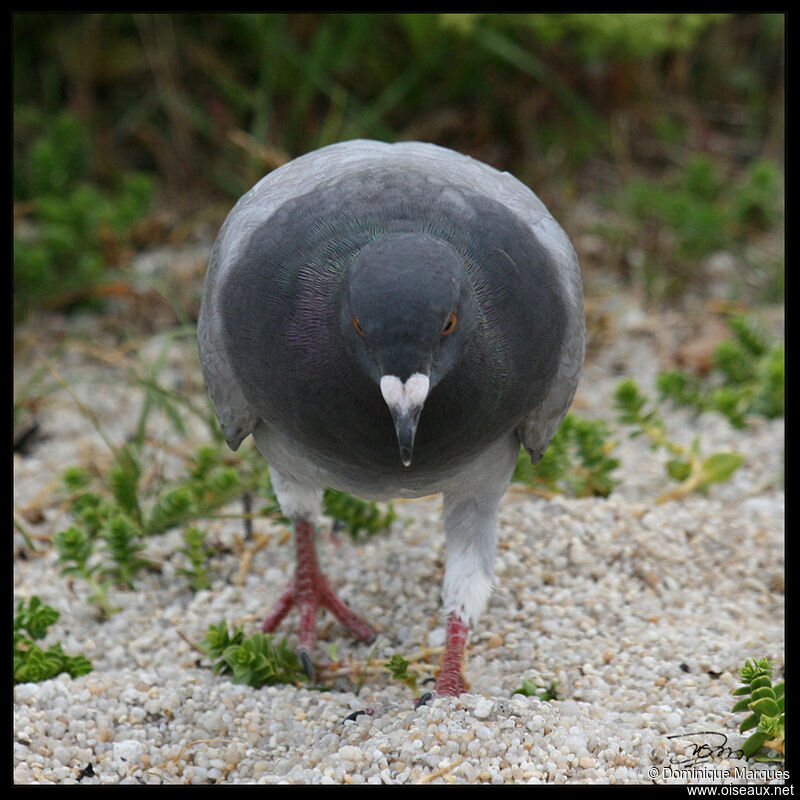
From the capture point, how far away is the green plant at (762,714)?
11.9ft

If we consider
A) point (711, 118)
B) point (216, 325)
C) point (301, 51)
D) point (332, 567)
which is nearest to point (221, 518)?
point (332, 567)

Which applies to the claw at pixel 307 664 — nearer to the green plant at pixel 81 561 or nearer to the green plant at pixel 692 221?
the green plant at pixel 81 561

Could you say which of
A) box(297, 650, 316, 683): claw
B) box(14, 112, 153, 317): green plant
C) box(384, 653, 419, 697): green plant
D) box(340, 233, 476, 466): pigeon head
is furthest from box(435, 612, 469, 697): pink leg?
box(14, 112, 153, 317): green plant

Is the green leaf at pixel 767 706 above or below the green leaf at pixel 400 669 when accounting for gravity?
below

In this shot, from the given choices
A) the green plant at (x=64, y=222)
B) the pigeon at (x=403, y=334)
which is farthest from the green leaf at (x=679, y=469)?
the green plant at (x=64, y=222)

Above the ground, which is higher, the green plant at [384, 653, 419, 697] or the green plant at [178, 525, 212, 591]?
the green plant at [178, 525, 212, 591]

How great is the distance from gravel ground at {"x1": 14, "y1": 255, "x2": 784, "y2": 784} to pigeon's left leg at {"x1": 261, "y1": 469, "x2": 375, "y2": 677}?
0.10m

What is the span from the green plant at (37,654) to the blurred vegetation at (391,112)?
3.04 meters

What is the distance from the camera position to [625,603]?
4871 millimetres

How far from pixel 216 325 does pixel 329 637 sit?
1.56 meters

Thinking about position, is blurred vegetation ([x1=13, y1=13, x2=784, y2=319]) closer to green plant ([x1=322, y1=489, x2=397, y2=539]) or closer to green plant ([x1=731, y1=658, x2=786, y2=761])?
green plant ([x1=322, y1=489, x2=397, y2=539])

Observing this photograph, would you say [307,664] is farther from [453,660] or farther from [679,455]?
[679,455]

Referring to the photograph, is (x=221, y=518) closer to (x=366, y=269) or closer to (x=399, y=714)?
(x=399, y=714)
